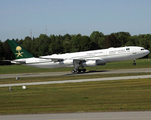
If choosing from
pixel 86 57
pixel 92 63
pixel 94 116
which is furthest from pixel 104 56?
pixel 94 116

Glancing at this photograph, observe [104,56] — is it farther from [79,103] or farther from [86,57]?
Answer: [79,103]

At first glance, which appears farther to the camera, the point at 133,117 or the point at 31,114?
the point at 31,114

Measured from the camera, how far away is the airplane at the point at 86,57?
2010 inches

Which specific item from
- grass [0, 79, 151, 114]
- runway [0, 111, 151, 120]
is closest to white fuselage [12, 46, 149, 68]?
grass [0, 79, 151, 114]

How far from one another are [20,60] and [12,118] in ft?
127

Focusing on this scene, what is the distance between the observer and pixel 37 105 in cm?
2052

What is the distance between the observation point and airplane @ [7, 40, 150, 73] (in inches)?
2010

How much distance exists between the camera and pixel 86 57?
173ft

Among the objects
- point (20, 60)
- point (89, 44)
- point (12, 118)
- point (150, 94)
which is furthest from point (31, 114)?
point (89, 44)

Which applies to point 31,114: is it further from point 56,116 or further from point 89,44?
point 89,44

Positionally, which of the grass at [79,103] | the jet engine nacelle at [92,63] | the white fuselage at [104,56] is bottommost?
the grass at [79,103]

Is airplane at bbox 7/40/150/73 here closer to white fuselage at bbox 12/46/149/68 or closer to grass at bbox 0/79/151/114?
white fuselage at bbox 12/46/149/68

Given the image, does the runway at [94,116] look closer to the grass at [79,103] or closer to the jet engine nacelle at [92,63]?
the grass at [79,103]

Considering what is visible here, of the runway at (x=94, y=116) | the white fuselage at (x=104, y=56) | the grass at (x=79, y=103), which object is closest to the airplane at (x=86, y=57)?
the white fuselage at (x=104, y=56)
